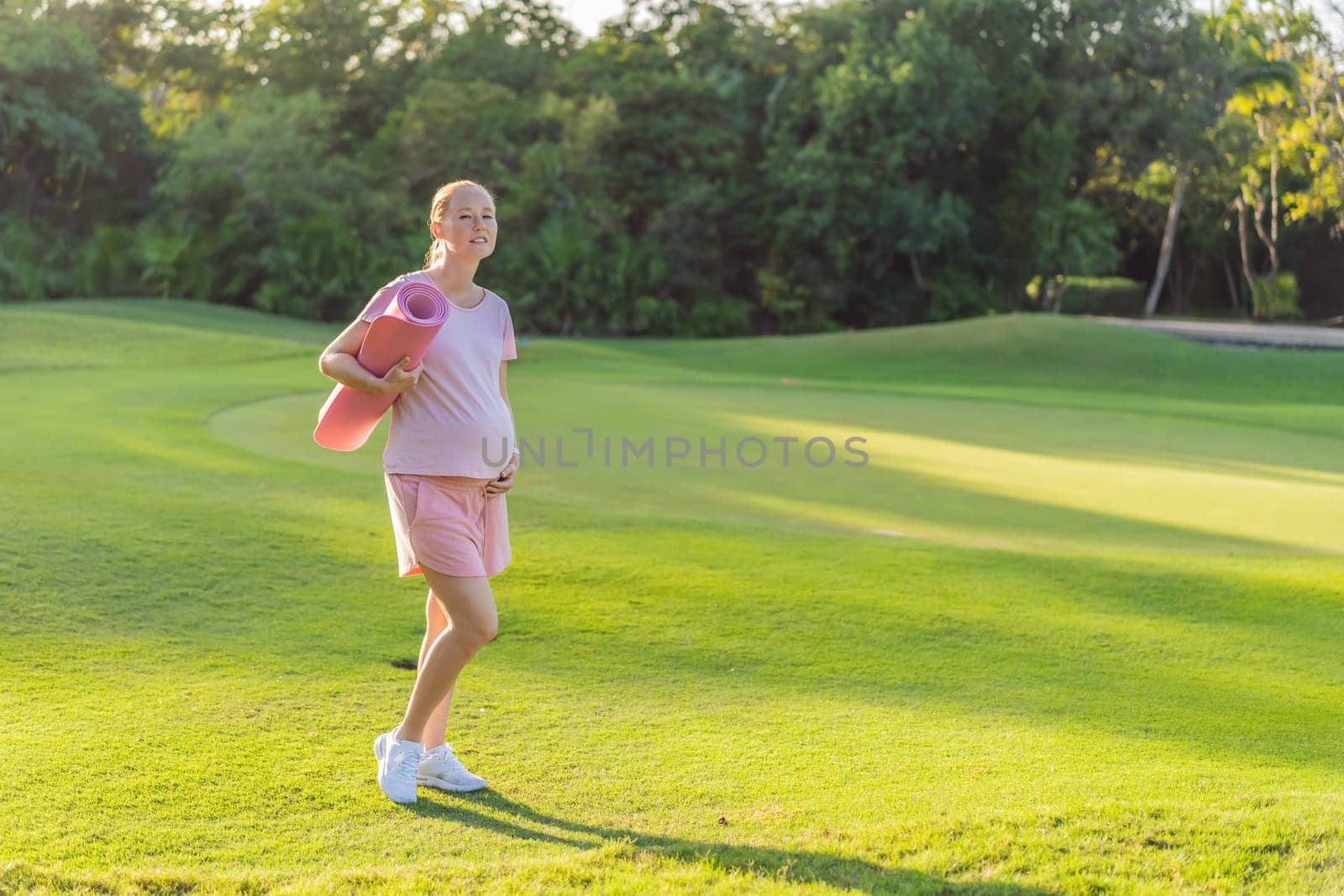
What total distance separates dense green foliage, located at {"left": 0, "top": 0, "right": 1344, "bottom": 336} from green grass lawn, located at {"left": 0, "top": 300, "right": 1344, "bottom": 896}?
22.5 meters

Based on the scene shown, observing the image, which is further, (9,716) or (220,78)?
(220,78)

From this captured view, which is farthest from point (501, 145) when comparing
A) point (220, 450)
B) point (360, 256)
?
point (220, 450)

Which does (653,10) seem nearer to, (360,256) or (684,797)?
(360,256)

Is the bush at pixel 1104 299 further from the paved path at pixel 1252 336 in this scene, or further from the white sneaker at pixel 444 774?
the white sneaker at pixel 444 774

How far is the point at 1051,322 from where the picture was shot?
76.0 ft

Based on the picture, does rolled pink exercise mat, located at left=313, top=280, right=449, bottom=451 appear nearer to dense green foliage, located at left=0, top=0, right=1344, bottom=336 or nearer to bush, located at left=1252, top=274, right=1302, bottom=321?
dense green foliage, located at left=0, top=0, right=1344, bottom=336

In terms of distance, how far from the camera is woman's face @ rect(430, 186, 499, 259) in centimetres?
355

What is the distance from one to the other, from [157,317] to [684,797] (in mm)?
22774

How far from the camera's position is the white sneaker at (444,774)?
360 centimetres

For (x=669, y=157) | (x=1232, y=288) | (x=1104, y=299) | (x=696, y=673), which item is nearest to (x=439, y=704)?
(x=696, y=673)

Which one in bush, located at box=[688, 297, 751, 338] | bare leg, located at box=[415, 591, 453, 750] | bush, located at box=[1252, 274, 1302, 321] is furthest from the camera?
bush, located at box=[688, 297, 751, 338]

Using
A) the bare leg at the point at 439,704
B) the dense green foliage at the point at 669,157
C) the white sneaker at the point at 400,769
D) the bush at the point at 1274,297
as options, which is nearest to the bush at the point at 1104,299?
the dense green foliage at the point at 669,157

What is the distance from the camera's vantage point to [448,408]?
138 inches

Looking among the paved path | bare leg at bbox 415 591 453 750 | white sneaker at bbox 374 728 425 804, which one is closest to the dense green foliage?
the paved path
